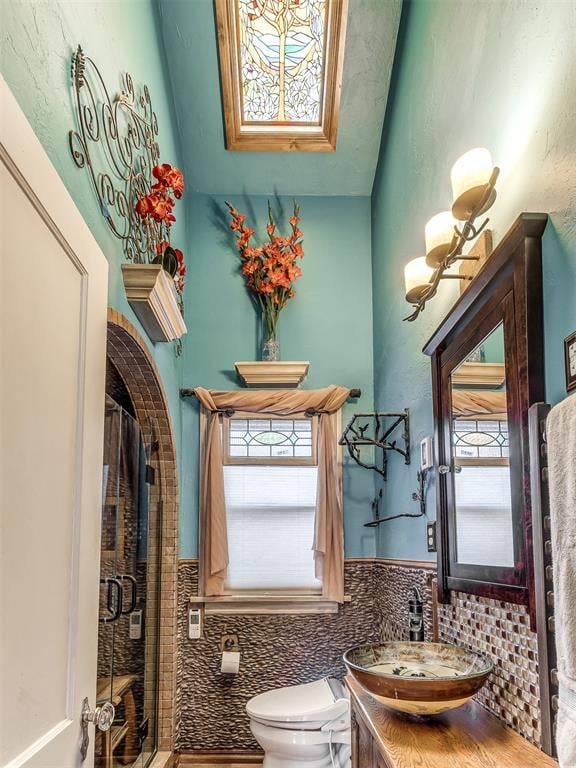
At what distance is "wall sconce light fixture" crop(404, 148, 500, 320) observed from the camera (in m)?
1.83

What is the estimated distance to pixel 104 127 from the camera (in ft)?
7.18

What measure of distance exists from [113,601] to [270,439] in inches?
64.0

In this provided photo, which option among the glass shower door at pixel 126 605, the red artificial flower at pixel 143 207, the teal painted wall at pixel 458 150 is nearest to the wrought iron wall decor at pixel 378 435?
the teal painted wall at pixel 458 150

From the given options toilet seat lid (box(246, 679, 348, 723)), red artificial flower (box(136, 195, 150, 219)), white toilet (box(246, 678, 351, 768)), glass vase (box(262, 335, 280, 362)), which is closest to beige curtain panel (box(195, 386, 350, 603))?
glass vase (box(262, 335, 280, 362))

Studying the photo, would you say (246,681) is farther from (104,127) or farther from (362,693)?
(104,127)

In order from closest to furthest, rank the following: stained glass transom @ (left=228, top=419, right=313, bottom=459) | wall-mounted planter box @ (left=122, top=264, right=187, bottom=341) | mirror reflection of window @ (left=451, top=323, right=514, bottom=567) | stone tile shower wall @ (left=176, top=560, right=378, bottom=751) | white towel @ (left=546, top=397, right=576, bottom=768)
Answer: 1. white towel @ (left=546, top=397, right=576, bottom=768)
2. mirror reflection of window @ (left=451, top=323, right=514, bottom=567)
3. wall-mounted planter box @ (left=122, top=264, right=187, bottom=341)
4. stone tile shower wall @ (left=176, top=560, right=378, bottom=751)
5. stained glass transom @ (left=228, top=419, right=313, bottom=459)

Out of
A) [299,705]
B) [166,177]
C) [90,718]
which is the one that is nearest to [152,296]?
[166,177]

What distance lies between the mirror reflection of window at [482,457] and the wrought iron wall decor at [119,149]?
124cm

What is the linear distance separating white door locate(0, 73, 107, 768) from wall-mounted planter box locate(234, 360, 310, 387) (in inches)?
91.1

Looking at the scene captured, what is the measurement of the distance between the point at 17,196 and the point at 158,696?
300cm

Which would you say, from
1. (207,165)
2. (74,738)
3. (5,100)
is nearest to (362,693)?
(74,738)

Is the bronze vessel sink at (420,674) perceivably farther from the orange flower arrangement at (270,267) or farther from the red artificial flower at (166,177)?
the orange flower arrangement at (270,267)

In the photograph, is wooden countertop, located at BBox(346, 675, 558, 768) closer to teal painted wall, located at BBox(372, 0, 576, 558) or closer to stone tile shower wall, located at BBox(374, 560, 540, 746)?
stone tile shower wall, located at BBox(374, 560, 540, 746)

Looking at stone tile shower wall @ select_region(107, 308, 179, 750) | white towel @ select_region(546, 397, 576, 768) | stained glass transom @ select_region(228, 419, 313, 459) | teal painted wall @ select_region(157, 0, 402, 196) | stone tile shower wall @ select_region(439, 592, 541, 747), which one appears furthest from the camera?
stained glass transom @ select_region(228, 419, 313, 459)
